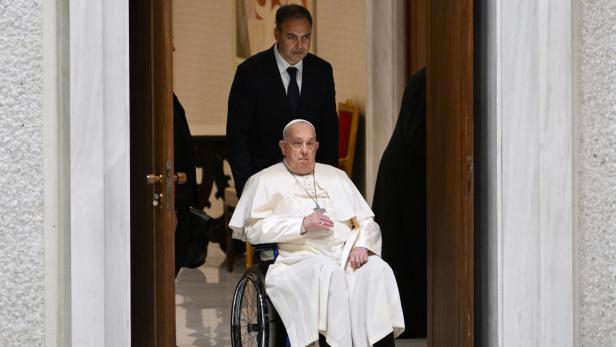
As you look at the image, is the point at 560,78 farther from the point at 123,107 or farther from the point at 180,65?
the point at 180,65

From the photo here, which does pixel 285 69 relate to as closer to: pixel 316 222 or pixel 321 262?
pixel 316 222

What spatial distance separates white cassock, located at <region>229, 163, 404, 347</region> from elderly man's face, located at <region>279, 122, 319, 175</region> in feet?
0.25

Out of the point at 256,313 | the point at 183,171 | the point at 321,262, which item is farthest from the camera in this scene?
the point at 183,171

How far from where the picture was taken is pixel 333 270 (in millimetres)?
5793

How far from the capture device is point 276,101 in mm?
6684

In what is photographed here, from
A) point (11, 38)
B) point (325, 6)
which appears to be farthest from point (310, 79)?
point (325, 6)

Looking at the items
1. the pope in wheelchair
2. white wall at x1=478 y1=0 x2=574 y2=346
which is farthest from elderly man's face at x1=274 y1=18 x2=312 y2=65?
white wall at x1=478 y1=0 x2=574 y2=346

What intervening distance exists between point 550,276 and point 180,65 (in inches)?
301

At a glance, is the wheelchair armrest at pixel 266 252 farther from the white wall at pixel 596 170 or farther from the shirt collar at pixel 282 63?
the white wall at pixel 596 170

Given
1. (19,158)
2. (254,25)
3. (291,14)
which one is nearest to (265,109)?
(291,14)

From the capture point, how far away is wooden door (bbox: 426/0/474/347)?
529 centimetres

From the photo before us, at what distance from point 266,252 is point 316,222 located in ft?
1.39

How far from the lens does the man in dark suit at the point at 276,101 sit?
6559 millimetres

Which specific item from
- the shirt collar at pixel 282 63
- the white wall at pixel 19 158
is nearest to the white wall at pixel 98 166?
the white wall at pixel 19 158
